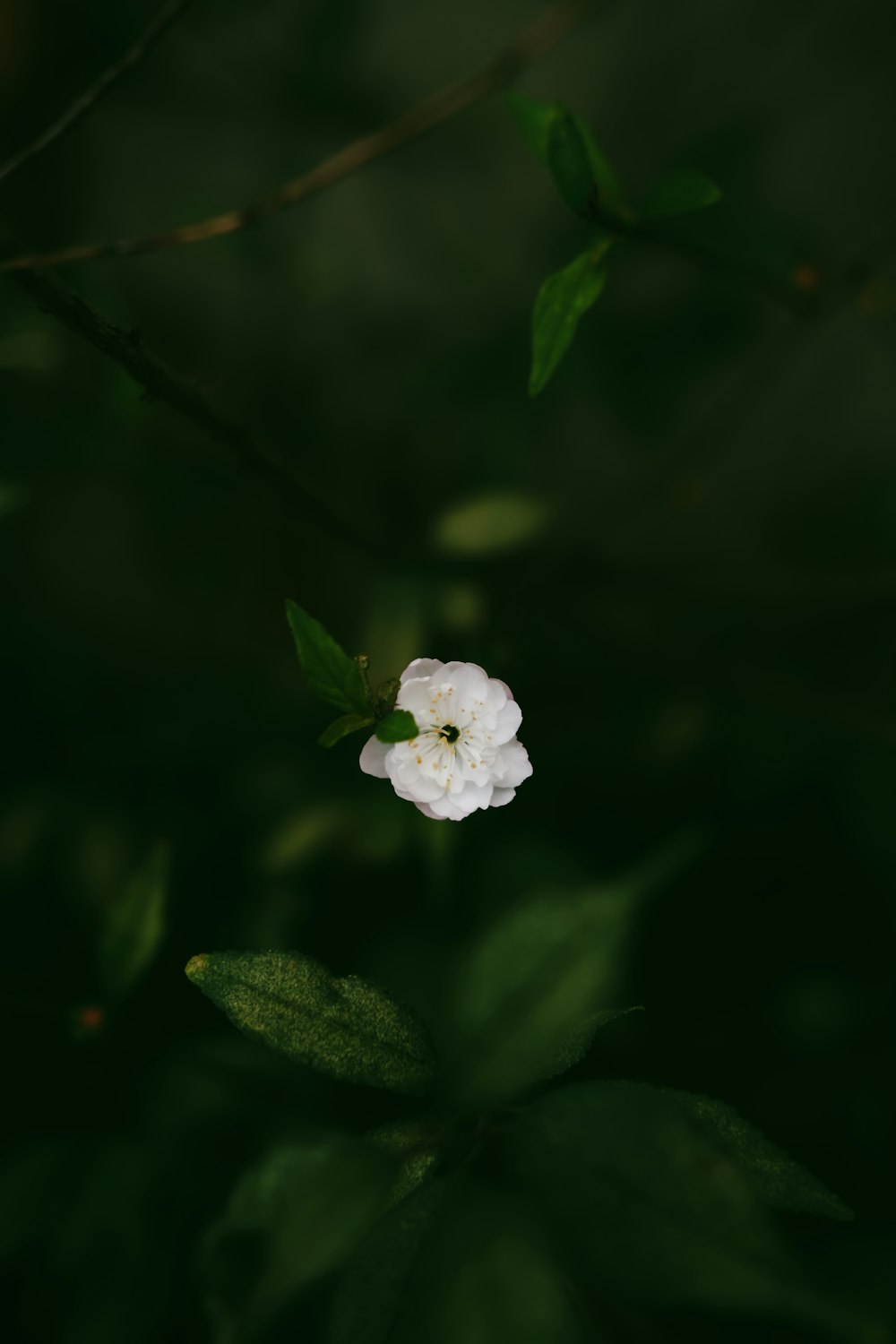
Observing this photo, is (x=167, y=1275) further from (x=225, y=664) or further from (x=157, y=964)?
(x=225, y=664)

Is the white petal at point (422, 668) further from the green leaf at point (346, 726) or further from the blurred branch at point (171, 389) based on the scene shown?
the blurred branch at point (171, 389)

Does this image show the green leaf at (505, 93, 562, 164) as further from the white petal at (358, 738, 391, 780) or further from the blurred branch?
the white petal at (358, 738, 391, 780)

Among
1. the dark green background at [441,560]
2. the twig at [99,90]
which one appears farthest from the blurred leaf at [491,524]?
the twig at [99,90]

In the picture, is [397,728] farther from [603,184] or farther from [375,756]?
[603,184]

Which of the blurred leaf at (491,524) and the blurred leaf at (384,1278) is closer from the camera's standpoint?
the blurred leaf at (384,1278)

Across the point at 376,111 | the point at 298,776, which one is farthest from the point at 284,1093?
the point at 376,111

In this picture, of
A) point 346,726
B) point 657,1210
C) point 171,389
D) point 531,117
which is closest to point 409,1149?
point 657,1210

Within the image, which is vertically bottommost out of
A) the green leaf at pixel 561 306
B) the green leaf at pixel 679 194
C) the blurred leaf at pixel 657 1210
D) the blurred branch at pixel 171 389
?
the blurred leaf at pixel 657 1210
